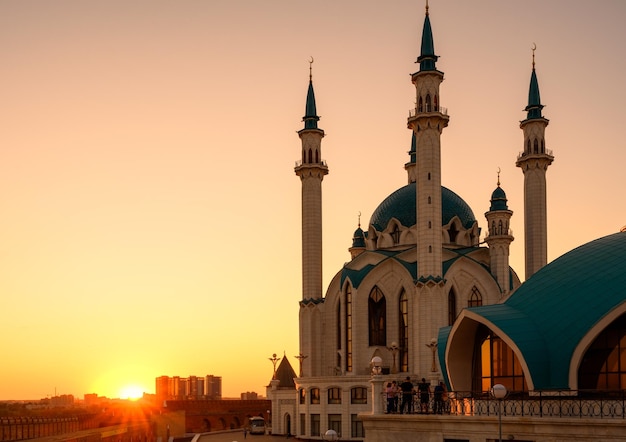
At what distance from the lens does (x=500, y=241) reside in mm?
65750

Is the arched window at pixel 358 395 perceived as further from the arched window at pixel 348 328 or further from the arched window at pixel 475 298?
the arched window at pixel 475 298

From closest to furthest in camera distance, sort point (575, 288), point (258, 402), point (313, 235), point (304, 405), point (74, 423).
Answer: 1. point (575, 288)
2. point (304, 405)
3. point (313, 235)
4. point (74, 423)
5. point (258, 402)

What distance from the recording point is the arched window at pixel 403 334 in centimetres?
6131

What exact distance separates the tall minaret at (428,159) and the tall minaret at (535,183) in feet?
39.1

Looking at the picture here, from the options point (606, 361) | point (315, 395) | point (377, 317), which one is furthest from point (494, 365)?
point (315, 395)

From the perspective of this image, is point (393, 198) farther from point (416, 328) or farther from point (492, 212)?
point (416, 328)

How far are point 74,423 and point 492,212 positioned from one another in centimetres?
5571

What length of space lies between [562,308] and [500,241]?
125ft

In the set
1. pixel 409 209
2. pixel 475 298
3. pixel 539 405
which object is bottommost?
pixel 539 405

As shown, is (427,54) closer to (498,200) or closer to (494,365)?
(498,200)

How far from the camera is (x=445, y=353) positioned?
32.0 metres

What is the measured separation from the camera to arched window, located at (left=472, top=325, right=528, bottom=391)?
28.8 metres

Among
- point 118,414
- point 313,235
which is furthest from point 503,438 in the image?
point 118,414

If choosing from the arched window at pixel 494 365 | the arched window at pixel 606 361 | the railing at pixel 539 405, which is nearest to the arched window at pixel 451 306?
the arched window at pixel 494 365
